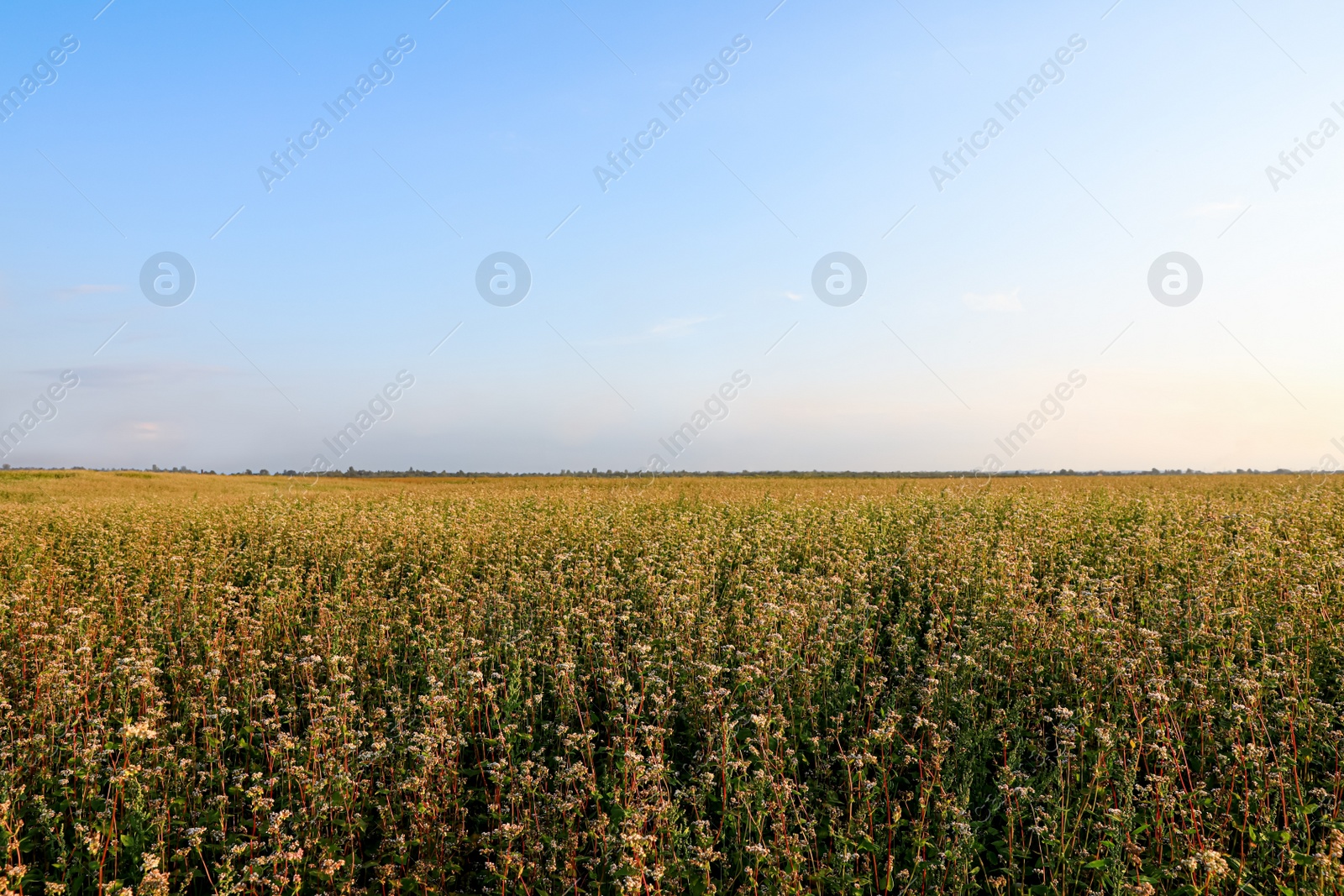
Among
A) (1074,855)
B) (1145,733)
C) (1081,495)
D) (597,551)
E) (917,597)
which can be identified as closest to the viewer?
(1074,855)

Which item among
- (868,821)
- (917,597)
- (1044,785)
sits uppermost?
(917,597)

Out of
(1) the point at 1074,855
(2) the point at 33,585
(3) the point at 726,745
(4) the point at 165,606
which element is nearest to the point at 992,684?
(1) the point at 1074,855

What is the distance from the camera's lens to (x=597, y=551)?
1021 cm

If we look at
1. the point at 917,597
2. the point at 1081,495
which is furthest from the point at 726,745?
the point at 1081,495

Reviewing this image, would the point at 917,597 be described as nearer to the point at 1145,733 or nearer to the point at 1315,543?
the point at 1145,733

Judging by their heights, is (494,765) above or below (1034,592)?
below

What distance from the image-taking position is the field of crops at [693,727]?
4043mm

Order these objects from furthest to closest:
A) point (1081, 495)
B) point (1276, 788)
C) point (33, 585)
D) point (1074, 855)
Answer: point (1081, 495), point (33, 585), point (1276, 788), point (1074, 855)

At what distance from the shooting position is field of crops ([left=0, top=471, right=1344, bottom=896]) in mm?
4043

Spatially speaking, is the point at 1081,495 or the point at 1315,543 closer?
the point at 1315,543

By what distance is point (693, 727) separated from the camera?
5461 millimetres

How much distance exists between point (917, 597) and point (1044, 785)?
4312 mm

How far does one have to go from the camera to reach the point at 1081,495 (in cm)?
1995

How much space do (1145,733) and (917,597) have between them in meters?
3.63
